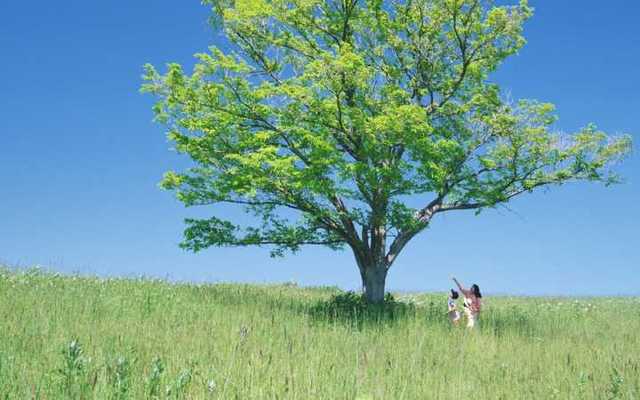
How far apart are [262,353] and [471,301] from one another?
976 cm

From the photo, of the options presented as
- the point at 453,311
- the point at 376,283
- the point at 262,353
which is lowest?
the point at 262,353

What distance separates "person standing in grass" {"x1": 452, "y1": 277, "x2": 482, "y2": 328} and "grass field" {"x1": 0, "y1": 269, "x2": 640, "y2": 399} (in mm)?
655

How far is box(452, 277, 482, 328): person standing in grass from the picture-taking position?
1748cm

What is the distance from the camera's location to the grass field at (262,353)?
7.00 m

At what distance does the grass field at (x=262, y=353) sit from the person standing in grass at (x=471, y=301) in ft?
2.15

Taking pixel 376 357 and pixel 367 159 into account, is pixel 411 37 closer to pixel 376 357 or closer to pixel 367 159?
pixel 367 159

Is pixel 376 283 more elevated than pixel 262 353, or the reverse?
pixel 376 283

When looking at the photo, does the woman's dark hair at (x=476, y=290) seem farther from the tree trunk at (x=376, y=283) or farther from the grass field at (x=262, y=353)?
the tree trunk at (x=376, y=283)

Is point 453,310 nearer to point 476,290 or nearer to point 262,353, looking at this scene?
point 476,290

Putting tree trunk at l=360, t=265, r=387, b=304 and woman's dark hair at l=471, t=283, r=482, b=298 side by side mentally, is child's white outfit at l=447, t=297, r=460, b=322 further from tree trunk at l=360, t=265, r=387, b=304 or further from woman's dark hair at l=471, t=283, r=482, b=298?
tree trunk at l=360, t=265, r=387, b=304

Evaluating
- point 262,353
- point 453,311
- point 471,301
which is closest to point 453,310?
point 453,311

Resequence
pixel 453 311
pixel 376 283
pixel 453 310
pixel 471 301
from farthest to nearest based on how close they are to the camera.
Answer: pixel 376 283, pixel 453 311, pixel 453 310, pixel 471 301

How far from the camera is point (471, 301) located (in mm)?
17781

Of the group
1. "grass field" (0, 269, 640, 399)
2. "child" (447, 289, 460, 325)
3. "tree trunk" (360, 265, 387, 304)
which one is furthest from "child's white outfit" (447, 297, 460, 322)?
"tree trunk" (360, 265, 387, 304)
